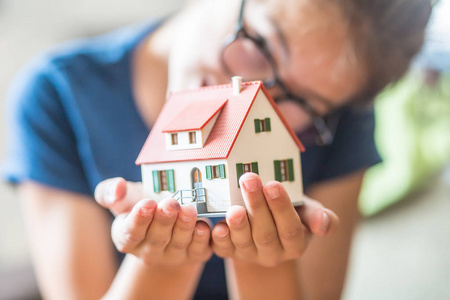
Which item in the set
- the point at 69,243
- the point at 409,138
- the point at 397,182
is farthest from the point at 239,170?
the point at 409,138

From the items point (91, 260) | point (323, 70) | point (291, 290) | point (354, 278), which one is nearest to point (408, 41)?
point (323, 70)

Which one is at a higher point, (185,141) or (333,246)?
(185,141)

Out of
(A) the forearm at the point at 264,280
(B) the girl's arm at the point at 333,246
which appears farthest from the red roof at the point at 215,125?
(B) the girl's arm at the point at 333,246

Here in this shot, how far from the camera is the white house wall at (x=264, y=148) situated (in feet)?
1.43

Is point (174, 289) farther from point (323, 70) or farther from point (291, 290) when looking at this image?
point (323, 70)

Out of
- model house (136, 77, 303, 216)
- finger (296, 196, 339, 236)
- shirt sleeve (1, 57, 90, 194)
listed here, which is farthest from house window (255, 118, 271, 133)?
shirt sleeve (1, 57, 90, 194)

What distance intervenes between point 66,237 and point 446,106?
0.79 meters

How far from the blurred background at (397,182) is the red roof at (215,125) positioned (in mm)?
357

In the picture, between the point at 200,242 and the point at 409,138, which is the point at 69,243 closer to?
the point at 200,242

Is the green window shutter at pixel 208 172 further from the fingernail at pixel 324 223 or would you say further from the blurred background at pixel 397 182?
the blurred background at pixel 397 182

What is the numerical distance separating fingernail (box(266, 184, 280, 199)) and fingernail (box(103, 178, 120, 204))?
0.51 feet

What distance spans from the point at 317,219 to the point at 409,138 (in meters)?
0.86

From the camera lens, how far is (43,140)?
902mm

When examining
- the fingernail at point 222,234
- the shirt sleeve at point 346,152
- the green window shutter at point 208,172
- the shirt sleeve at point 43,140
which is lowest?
the shirt sleeve at point 346,152
